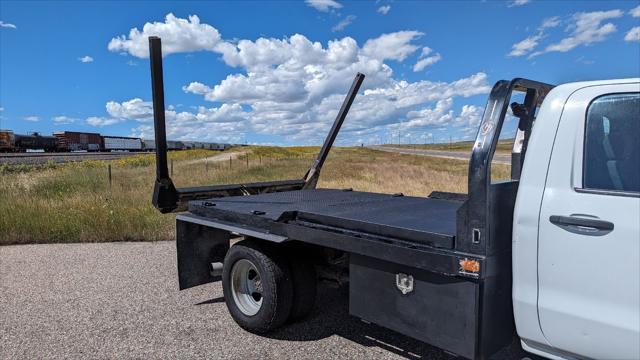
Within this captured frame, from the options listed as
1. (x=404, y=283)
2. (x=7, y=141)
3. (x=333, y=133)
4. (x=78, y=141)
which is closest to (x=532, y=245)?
(x=404, y=283)

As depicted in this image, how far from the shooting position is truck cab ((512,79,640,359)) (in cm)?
238

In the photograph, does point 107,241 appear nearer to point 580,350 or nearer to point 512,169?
point 512,169

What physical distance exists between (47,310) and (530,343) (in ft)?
15.5

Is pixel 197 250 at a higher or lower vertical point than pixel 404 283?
lower

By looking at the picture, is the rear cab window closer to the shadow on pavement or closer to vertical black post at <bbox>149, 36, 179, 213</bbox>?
the shadow on pavement

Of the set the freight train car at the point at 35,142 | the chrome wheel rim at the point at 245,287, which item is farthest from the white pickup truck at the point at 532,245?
the freight train car at the point at 35,142

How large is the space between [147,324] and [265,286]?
1.40m

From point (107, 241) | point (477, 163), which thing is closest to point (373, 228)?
point (477, 163)

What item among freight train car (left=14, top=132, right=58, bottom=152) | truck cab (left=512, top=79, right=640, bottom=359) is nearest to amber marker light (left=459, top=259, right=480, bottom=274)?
truck cab (left=512, top=79, right=640, bottom=359)

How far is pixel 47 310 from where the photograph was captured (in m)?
5.06

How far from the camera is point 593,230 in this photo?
2.46 m

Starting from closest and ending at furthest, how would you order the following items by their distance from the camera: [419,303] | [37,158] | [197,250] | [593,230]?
[593,230], [419,303], [197,250], [37,158]

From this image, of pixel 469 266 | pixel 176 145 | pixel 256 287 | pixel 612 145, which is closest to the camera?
pixel 612 145

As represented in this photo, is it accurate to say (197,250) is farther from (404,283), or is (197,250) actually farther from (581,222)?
(581,222)
